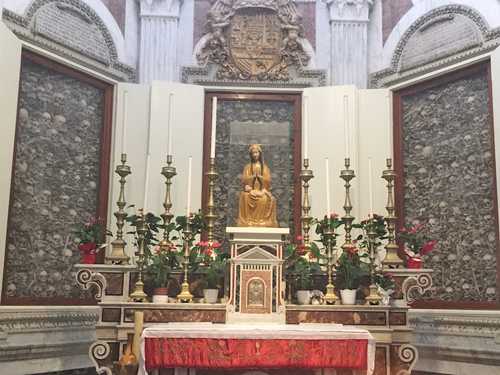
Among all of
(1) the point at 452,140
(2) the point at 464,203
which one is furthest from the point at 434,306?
(1) the point at 452,140

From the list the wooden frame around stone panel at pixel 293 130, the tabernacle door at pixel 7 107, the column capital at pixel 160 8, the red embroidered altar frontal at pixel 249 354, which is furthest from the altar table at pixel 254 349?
the column capital at pixel 160 8

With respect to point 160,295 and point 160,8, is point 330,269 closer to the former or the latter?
point 160,295

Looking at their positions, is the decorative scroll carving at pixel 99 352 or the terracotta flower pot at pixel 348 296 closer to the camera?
the decorative scroll carving at pixel 99 352

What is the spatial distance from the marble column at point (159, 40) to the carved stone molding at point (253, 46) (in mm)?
337

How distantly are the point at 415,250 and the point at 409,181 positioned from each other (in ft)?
7.70

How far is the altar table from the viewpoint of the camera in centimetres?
519

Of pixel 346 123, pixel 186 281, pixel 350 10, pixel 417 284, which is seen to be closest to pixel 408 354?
pixel 417 284

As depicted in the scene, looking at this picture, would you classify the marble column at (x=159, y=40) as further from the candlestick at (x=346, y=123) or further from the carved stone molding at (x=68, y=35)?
the candlestick at (x=346, y=123)

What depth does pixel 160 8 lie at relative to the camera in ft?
31.3

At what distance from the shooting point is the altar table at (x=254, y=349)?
17.0ft

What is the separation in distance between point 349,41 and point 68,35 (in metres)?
4.17

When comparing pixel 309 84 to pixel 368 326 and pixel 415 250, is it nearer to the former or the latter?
pixel 415 250

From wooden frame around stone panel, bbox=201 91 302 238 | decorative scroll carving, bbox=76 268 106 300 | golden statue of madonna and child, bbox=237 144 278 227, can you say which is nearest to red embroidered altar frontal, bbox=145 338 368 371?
decorative scroll carving, bbox=76 268 106 300

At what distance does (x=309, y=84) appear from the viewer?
9531mm
